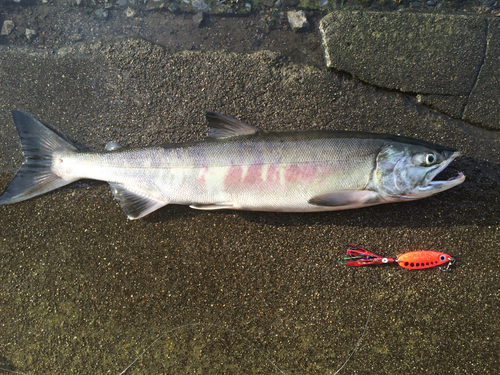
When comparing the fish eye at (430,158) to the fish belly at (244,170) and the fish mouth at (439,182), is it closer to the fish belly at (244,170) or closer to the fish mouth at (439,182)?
the fish mouth at (439,182)

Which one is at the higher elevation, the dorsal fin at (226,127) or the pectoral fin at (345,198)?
the dorsal fin at (226,127)

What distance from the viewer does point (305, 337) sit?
118 inches

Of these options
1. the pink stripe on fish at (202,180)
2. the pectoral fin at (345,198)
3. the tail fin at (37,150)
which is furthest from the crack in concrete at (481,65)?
the tail fin at (37,150)

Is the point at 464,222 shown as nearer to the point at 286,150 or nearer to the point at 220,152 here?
the point at 286,150

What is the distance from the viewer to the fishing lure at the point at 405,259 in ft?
9.66

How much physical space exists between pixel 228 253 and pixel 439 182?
215 cm

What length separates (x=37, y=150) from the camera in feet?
10.2

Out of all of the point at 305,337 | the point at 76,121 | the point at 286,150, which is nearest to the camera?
the point at 286,150

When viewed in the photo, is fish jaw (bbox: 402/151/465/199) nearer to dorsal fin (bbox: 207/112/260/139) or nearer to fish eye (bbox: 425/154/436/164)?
fish eye (bbox: 425/154/436/164)

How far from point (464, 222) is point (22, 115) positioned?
15.6ft

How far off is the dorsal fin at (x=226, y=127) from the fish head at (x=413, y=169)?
1.28 meters

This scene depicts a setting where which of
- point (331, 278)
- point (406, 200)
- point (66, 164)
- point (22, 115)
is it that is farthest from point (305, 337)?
point (22, 115)

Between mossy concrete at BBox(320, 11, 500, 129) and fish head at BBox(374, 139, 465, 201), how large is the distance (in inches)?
27.2

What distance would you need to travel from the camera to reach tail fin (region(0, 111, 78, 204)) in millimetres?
3105
